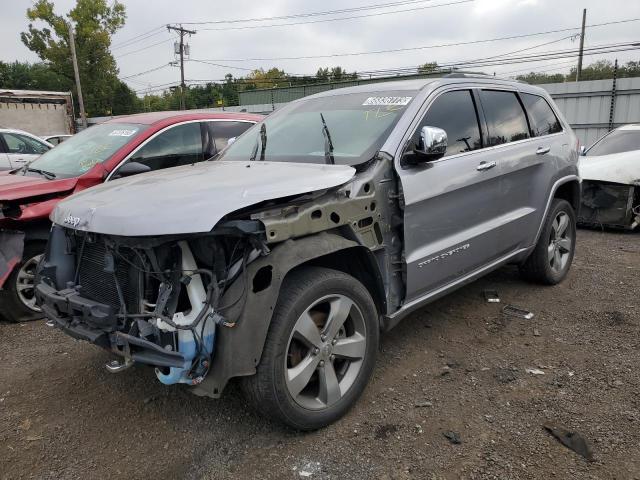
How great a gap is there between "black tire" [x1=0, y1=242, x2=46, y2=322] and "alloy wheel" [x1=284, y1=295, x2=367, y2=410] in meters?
2.97

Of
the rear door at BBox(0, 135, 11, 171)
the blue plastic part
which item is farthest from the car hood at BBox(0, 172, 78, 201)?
the rear door at BBox(0, 135, 11, 171)

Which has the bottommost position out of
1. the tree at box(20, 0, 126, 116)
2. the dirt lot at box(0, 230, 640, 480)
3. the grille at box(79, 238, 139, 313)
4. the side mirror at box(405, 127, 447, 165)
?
the dirt lot at box(0, 230, 640, 480)

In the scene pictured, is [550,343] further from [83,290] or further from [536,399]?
[83,290]

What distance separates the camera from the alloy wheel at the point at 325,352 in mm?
2641

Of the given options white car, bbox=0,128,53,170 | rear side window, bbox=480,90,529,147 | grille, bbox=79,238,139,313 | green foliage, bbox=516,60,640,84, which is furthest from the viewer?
green foliage, bbox=516,60,640,84

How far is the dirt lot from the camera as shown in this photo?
8.36 feet

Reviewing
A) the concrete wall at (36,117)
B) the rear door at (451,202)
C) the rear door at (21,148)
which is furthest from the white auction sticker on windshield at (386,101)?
the concrete wall at (36,117)

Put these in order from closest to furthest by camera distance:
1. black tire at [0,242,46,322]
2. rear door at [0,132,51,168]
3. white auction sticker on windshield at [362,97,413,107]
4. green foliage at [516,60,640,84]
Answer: white auction sticker on windshield at [362,97,413,107], black tire at [0,242,46,322], rear door at [0,132,51,168], green foliage at [516,60,640,84]

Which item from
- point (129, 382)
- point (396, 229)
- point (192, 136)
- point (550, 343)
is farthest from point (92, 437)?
point (192, 136)

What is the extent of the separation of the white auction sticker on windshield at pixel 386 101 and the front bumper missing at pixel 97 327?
2221 millimetres

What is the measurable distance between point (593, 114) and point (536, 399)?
17628mm

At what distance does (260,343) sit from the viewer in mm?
2406

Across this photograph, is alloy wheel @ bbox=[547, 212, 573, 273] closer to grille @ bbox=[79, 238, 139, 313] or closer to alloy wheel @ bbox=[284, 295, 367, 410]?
alloy wheel @ bbox=[284, 295, 367, 410]

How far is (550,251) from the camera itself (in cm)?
494
